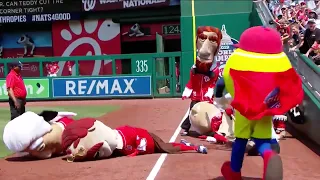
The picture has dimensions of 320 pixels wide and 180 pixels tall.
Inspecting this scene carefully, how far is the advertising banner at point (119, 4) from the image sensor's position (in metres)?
26.2

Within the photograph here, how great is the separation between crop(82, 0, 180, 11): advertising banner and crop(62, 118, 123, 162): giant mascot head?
63.3 ft

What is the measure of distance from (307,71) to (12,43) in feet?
76.8

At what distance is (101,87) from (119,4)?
742 centimetres

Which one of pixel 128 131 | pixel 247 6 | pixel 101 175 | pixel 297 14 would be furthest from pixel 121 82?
pixel 101 175

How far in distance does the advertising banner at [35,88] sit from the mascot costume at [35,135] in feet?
47.0

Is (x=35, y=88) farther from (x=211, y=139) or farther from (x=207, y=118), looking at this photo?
(x=211, y=139)

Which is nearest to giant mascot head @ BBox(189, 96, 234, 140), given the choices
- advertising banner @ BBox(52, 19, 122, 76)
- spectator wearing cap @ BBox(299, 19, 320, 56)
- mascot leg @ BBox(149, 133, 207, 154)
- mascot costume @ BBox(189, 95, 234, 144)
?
mascot costume @ BBox(189, 95, 234, 144)

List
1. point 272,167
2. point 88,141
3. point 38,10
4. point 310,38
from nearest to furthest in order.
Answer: point 272,167 < point 88,141 < point 310,38 < point 38,10

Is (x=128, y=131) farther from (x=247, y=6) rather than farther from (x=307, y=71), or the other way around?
(x=247, y=6)

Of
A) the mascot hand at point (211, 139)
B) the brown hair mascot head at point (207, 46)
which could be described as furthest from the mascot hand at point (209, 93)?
the mascot hand at point (211, 139)

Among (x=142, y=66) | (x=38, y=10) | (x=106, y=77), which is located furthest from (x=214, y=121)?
(x=38, y=10)

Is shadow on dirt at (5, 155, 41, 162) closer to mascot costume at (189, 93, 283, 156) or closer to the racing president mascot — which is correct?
mascot costume at (189, 93, 283, 156)

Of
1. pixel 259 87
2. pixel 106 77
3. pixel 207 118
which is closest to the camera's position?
pixel 259 87

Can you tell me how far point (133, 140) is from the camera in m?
7.82
